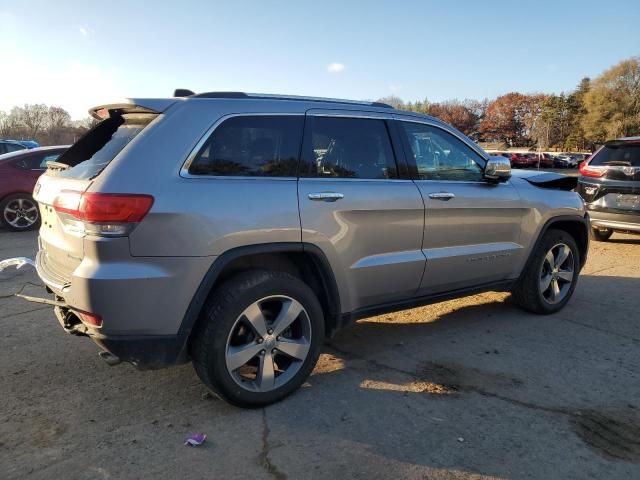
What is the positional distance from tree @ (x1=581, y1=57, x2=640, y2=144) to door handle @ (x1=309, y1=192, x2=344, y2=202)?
78619mm

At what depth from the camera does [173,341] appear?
2926 mm

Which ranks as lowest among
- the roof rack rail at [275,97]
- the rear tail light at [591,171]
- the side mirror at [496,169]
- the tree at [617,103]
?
the rear tail light at [591,171]

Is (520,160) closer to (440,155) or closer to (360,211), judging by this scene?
(440,155)

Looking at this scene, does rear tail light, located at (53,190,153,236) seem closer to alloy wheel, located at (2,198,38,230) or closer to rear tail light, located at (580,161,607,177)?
rear tail light, located at (580,161,607,177)

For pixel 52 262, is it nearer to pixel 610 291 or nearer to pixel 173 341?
pixel 173 341

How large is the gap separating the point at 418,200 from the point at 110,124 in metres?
2.20

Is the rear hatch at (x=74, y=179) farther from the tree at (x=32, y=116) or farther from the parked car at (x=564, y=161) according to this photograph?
the tree at (x=32, y=116)

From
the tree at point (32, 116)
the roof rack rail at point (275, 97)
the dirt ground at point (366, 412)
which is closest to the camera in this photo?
the dirt ground at point (366, 412)

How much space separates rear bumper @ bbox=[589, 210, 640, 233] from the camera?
26.5 feet

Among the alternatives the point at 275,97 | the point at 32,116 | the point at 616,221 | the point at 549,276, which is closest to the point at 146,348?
the point at 275,97

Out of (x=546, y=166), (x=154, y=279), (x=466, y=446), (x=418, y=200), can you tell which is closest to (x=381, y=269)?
(x=418, y=200)

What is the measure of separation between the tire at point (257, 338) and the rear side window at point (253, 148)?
0.64m

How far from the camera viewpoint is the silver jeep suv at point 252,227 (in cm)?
281

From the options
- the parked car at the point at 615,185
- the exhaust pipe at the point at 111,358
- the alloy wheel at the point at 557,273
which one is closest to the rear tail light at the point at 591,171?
the parked car at the point at 615,185
